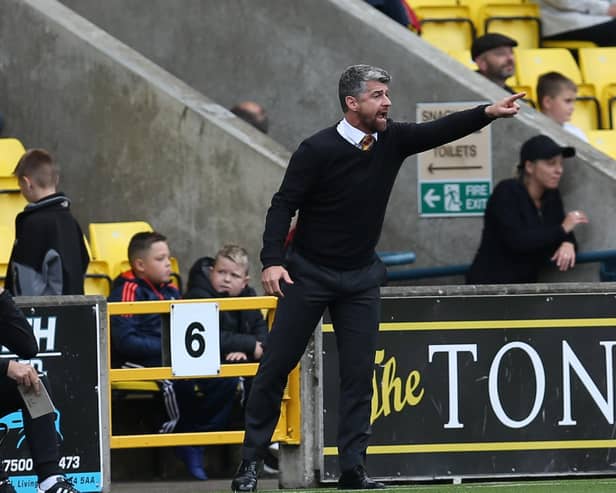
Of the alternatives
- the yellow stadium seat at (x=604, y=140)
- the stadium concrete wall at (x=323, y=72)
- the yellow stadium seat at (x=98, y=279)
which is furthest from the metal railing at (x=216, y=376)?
the yellow stadium seat at (x=604, y=140)

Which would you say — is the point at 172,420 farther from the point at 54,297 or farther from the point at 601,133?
the point at 601,133

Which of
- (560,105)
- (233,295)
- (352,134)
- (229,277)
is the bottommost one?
(233,295)

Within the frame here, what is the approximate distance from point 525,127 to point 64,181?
10.4ft

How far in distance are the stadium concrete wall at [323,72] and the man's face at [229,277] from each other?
1.15 metres

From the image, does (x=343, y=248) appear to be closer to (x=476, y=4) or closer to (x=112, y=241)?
(x=112, y=241)

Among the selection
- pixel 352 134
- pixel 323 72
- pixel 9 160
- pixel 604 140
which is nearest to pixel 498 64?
pixel 604 140

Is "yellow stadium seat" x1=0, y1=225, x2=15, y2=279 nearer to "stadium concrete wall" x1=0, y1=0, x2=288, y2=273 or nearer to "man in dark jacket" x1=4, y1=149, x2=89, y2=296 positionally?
"man in dark jacket" x1=4, y1=149, x2=89, y2=296

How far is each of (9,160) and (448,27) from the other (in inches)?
174

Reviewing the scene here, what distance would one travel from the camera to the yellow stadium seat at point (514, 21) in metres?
14.5

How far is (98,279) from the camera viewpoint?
11.2 metres

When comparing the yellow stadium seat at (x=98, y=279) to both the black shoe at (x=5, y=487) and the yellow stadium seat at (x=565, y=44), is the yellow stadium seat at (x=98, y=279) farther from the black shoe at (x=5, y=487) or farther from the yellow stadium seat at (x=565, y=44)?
the yellow stadium seat at (x=565, y=44)

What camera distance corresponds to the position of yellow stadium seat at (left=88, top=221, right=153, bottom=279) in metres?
11.3

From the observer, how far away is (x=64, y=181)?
12141 mm

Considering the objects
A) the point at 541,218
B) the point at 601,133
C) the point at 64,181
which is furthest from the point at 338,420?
the point at 601,133
